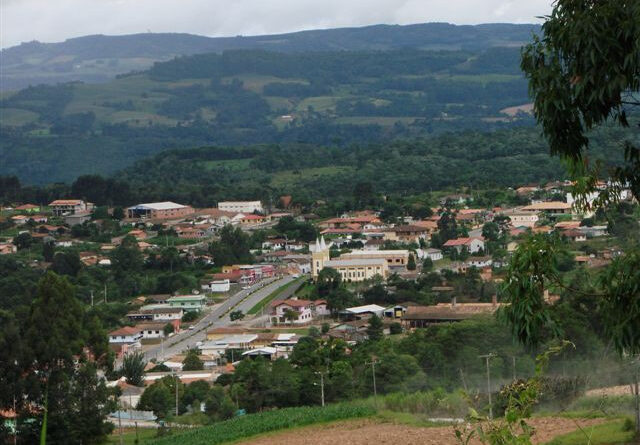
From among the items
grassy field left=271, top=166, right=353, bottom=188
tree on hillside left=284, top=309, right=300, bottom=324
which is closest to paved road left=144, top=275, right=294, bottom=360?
tree on hillside left=284, top=309, right=300, bottom=324

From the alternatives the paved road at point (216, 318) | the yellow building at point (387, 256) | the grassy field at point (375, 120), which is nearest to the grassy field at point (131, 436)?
the paved road at point (216, 318)

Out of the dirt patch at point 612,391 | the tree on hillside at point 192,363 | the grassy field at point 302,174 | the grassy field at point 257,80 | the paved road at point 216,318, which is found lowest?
the paved road at point 216,318

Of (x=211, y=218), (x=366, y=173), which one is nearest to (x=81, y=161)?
(x=366, y=173)

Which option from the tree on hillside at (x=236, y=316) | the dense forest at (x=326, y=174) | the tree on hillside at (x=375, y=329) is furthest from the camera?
the dense forest at (x=326, y=174)

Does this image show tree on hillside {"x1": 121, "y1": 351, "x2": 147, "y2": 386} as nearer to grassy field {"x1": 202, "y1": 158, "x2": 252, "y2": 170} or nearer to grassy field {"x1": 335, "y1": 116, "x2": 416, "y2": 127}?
grassy field {"x1": 202, "y1": 158, "x2": 252, "y2": 170}

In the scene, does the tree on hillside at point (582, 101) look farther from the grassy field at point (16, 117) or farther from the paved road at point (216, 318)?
the grassy field at point (16, 117)

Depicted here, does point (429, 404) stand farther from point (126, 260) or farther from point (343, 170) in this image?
point (343, 170)

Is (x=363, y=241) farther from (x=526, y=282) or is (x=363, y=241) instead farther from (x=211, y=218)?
(x=526, y=282)
